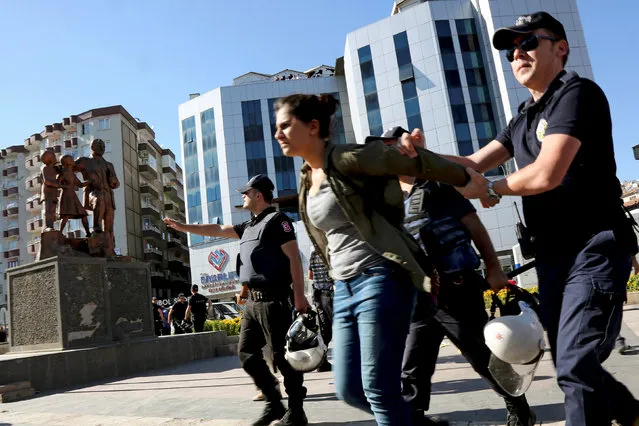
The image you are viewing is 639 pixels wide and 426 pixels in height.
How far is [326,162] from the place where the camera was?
235 cm

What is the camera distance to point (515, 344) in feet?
7.22

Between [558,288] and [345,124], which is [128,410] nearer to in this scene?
[558,288]

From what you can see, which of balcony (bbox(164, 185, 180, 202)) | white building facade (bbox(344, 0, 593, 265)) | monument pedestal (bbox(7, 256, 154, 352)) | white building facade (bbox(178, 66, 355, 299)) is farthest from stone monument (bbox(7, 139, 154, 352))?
balcony (bbox(164, 185, 180, 202))

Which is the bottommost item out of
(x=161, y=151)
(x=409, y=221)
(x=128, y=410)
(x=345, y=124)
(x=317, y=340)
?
(x=128, y=410)

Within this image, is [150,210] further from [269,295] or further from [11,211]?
[269,295]

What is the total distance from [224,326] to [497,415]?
1138 centimetres

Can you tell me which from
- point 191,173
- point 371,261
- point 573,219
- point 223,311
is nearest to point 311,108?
point 371,261

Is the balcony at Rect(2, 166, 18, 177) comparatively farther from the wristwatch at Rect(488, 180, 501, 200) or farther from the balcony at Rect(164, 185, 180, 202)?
the wristwatch at Rect(488, 180, 501, 200)

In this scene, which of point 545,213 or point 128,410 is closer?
point 545,213

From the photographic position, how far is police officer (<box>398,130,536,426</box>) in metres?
3.12

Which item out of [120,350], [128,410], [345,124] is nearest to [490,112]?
[345,124]

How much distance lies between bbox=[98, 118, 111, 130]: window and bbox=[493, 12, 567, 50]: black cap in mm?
63482

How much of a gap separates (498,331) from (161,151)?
75323 mm

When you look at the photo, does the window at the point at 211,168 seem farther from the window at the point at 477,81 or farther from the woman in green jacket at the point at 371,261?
the woman in green jacket at the point at 371,261
